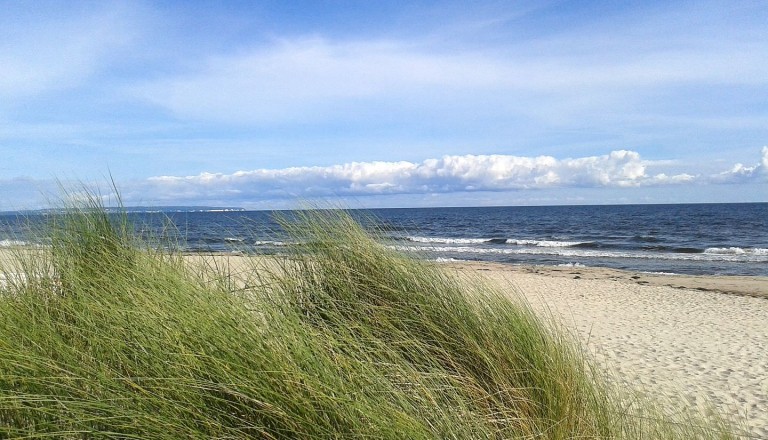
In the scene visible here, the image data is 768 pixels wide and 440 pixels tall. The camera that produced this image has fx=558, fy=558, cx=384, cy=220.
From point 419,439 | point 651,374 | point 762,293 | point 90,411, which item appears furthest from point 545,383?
point 762,293

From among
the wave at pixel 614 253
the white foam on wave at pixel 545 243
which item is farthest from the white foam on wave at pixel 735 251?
the white foam on wave at pixel 545 243

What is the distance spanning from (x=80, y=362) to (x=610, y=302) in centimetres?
1324

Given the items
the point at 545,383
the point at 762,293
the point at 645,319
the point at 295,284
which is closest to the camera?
the point at 545,383

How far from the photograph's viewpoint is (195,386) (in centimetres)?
206

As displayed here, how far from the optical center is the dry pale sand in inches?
247

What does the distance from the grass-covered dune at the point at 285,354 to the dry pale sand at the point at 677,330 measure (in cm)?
74

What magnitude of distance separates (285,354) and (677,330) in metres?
10.0

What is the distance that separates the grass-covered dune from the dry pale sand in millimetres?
739

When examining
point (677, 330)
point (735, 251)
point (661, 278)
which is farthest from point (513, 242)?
point (677, 330)

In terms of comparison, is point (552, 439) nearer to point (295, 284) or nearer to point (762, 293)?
point (295, 284)

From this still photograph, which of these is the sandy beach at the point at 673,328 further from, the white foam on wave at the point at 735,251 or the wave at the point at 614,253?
the white foam on wave at the point at 735,251

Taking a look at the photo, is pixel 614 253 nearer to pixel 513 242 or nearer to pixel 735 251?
pixel 735 251

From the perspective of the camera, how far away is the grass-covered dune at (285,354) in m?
2.11

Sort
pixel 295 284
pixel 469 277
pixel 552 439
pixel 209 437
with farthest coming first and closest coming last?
pixel 469 277
pixel 295 284
pixel 552 439
pixel 209 437
